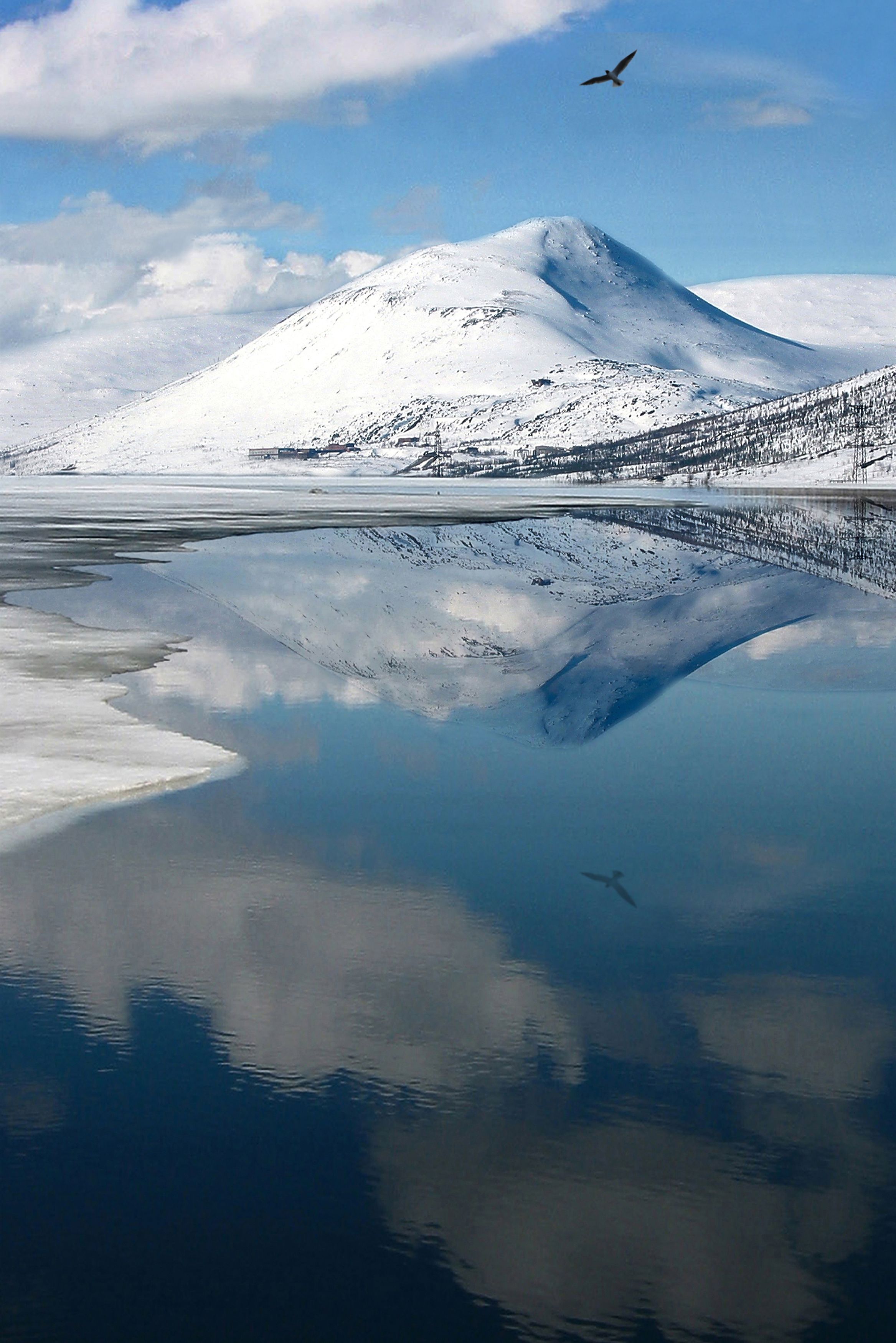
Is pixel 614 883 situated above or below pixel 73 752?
below

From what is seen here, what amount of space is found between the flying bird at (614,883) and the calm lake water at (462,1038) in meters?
0.04

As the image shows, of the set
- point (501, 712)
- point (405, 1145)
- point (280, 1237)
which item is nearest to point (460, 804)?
point (501, 712)

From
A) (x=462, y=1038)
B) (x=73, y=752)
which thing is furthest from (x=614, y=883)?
(x=73, y=752)

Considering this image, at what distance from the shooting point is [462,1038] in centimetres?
1166

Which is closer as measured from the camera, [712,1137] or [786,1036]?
[712,1137]

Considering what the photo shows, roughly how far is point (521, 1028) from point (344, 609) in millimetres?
31489

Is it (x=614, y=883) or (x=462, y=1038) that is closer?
(x=462, y=1038)

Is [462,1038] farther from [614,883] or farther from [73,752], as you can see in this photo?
[73,752]

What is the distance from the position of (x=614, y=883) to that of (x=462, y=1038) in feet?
15.2

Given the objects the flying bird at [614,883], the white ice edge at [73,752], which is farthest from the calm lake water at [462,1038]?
the white ice edge at [73,752]

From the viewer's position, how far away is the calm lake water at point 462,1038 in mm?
8555

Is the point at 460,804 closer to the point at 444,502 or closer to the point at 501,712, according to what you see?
the point at 501,712

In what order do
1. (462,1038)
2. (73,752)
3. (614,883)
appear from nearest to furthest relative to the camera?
(462,1038)
(614,883)
(73,752)

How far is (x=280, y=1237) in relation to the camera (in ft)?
29.1
